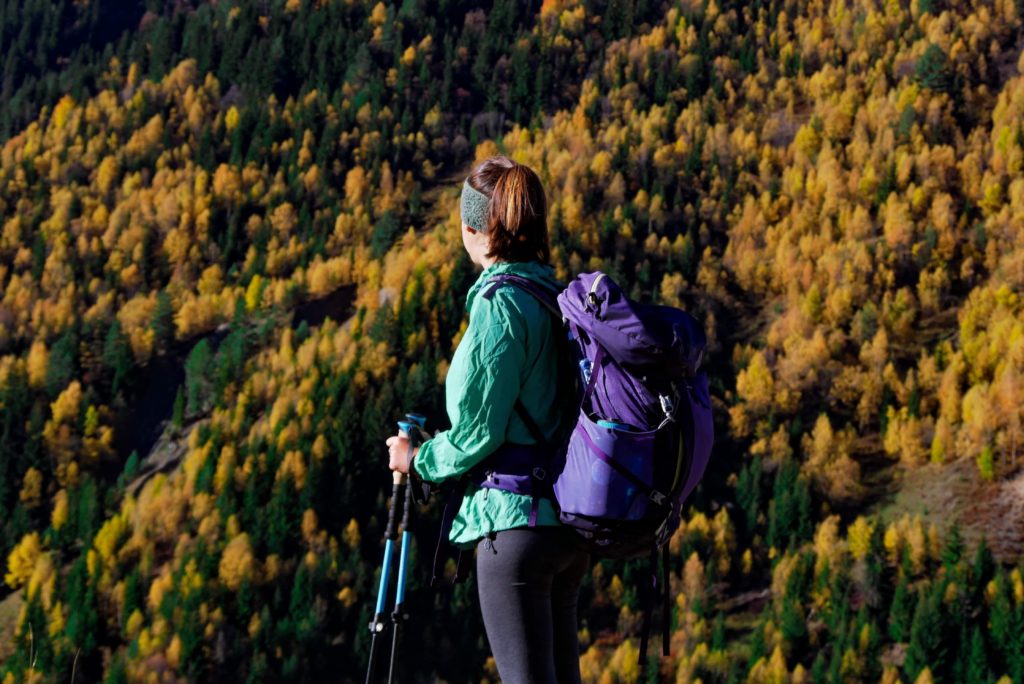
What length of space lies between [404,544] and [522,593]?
26.6 inches

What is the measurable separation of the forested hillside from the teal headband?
84.6m

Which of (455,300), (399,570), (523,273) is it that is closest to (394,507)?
(399,570)

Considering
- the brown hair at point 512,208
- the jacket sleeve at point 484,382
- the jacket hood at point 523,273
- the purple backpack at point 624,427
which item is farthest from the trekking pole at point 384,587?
the brown hair at point 512,208

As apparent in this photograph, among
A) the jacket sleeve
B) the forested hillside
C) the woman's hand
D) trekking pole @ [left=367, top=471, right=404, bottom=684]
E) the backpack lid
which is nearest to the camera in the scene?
the backpack lid

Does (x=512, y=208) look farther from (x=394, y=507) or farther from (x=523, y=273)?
(x=394, y=507)

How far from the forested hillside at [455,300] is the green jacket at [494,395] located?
84.5 metres

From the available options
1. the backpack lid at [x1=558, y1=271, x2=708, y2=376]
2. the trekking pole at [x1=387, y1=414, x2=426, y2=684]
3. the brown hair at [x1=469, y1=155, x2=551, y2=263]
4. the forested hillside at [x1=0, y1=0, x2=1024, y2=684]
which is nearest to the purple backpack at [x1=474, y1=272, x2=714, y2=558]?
the backpack lid at [x1=558, y1=271, x2=708, y2=376]

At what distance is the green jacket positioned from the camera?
Result: 4.39 meters

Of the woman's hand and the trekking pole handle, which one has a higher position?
the woman's hand

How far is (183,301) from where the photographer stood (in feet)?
443

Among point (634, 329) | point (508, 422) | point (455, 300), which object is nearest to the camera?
point (634, 329)

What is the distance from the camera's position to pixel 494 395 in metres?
4.38

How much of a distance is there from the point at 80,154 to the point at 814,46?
102753 mm

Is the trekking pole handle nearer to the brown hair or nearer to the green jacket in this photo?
the green jacket
